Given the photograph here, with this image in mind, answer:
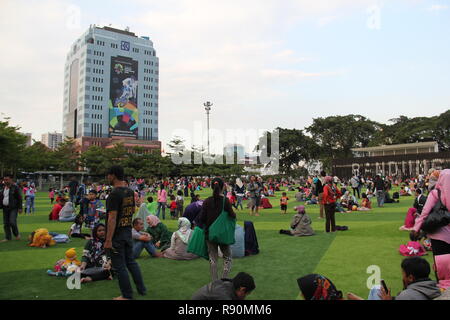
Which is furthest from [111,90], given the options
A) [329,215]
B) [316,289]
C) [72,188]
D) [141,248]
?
[316,289]

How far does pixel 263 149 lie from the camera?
2594 inches

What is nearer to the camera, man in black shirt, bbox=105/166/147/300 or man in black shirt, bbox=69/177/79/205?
man in black shirt, bbox=105/166/147/300

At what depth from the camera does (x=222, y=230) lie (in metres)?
5.15

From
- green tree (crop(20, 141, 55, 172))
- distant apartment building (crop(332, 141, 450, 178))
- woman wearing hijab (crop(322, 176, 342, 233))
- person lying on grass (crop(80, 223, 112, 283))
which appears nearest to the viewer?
person lying on grass (crop(80, 223, 112, 283))

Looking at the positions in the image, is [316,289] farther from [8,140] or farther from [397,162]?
[397,162]

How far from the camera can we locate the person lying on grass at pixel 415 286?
10.8 feet

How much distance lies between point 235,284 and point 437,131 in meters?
64.4

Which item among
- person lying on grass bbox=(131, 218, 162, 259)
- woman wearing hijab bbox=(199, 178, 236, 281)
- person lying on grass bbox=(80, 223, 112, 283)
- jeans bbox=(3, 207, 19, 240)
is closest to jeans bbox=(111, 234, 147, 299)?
woman wearing hijab bbox=(199, 178, 236, 281)

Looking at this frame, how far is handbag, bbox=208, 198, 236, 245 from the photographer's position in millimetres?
5133

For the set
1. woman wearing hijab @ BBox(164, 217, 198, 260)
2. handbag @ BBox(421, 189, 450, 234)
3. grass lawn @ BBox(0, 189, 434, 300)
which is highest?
handbag @ BBox(421, 189, 450, 234)

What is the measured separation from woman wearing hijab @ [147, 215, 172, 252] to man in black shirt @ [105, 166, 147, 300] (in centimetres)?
338

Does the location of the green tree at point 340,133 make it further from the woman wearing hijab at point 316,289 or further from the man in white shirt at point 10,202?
the woman wearing hijab at point 316,289

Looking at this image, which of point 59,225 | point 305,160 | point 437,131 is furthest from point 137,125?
point 59,225

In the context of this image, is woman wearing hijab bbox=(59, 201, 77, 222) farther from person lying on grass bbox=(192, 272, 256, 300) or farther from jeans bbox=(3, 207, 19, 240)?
person lying on grass bbox=(192, 272, 256, 300)
